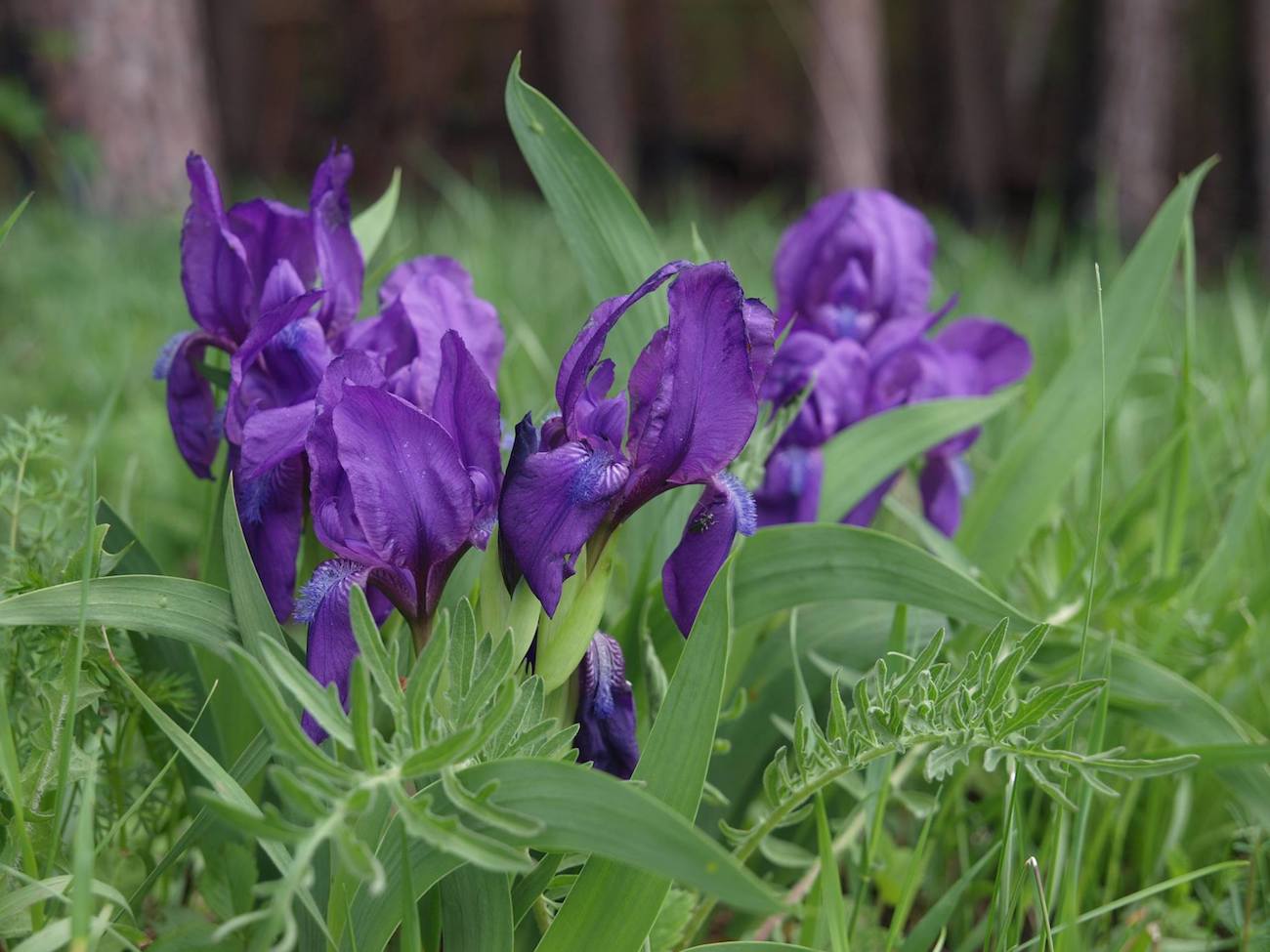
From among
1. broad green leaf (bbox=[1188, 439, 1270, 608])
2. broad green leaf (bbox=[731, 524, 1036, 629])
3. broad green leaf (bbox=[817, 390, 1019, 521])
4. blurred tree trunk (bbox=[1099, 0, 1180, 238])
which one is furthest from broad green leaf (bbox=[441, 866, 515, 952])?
blurred tree trunk (bbox=[1099, 0, 1180, 238])

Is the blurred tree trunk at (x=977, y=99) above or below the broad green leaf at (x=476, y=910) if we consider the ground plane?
below

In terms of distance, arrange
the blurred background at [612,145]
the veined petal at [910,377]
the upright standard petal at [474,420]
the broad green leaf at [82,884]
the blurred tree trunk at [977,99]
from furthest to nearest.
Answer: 1. the blurred tree trunk at [977,99]
2. the blurred background at [612,145]
3. the veined petal at [910,377]
4. the upright standard petal at [474,420]
5. the broad green leaf at [82,884]

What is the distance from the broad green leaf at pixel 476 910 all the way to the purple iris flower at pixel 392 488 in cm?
15

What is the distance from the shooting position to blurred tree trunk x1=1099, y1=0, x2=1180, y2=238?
5.50m

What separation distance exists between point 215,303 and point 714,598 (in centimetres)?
56

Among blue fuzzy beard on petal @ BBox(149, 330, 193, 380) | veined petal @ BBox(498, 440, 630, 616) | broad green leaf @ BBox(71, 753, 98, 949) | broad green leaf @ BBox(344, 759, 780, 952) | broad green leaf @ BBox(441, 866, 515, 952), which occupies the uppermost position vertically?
blue fuzzy beard on petal @ BBox(149, 330, 193, 380)

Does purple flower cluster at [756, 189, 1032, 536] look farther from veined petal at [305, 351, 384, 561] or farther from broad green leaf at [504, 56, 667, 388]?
veined petal at [305, 351, 384, 561]

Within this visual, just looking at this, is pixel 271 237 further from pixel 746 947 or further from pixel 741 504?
pixel 746 947

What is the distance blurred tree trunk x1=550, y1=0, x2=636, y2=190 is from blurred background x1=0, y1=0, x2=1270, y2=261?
0.05ft

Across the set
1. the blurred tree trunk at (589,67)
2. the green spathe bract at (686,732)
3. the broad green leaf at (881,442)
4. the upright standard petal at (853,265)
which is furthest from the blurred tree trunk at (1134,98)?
the broad green leaf at (881,442)

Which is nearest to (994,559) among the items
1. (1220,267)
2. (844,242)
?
(844,242)

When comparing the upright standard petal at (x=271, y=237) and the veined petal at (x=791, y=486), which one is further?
the veined petal at (x=791, y=486)

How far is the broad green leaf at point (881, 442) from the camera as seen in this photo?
1267mm

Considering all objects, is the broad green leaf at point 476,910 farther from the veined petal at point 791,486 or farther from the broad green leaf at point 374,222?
the broad green leaf at point 374,222
